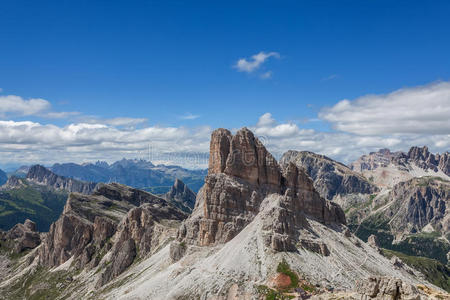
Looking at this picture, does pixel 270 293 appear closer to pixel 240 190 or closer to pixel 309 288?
pixel 309 288

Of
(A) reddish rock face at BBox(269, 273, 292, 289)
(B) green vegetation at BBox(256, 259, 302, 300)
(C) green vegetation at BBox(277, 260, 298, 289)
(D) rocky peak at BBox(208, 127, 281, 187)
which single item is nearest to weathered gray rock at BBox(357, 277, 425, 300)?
(B) green vegetation at BBox(256, 259, 302, 300)

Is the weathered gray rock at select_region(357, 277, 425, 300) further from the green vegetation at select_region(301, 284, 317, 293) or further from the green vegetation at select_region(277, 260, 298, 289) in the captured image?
the green vegetation at select_region(277, 260, 298, 289)

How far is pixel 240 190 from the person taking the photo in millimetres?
164625

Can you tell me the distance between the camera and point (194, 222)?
171000 mm

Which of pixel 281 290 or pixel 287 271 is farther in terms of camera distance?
pixel 287 271

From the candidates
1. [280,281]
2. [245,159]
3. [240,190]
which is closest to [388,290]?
[280,281]

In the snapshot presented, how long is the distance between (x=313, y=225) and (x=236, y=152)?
44.6 m

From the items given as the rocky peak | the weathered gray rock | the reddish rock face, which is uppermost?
the rocky peak

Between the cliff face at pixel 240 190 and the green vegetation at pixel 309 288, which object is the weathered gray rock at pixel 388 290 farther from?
the cliff face at pixel 240 190

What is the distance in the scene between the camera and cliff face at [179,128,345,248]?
6383 inches

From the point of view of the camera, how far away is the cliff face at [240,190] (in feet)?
532

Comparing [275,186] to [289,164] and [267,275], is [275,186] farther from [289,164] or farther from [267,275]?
[267,275]

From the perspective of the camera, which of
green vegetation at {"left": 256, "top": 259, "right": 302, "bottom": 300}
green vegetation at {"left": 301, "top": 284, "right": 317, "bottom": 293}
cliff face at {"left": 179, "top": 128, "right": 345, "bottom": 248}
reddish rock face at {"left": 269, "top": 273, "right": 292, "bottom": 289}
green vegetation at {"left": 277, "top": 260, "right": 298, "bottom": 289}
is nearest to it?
green vegetation at {"left": 256, "top": 259, "right": 302, "bottom": 300}

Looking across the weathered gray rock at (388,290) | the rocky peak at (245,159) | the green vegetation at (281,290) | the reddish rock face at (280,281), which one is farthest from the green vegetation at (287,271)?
the weathered gray rock at (388,290)
